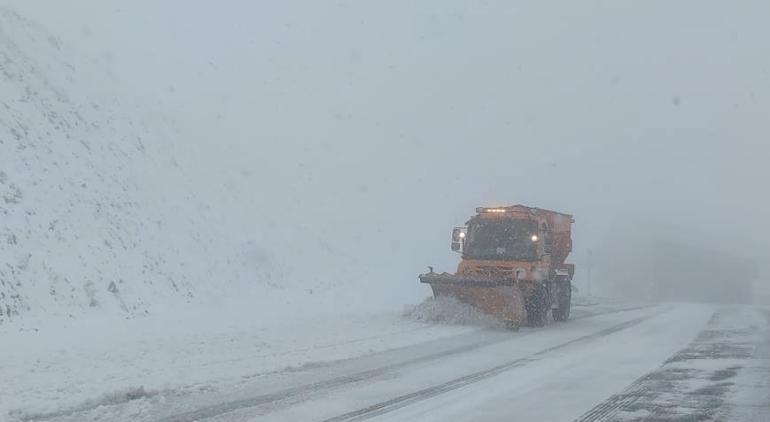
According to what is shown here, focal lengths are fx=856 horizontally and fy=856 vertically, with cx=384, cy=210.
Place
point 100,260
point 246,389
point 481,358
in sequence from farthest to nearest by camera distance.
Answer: point 100,260
point 481,358
point 246,389

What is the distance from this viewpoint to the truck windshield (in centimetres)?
2131

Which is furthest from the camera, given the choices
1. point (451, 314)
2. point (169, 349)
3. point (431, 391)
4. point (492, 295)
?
point (451, 314)

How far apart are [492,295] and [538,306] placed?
176cm

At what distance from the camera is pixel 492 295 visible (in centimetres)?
2017

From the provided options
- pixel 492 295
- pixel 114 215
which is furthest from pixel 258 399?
pixel 114 215

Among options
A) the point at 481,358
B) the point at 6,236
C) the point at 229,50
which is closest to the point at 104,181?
the point at 6,236

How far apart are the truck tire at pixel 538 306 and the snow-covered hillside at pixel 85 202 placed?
7.85 metres

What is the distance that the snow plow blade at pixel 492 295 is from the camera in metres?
19.9

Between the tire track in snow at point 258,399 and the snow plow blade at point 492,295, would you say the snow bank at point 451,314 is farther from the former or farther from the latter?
the tire track in snow at point 258,399

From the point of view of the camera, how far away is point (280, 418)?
29.5 feet

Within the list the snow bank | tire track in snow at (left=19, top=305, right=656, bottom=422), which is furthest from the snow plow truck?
tire track in snow at (left=19, top=305, right=656, bottom=422)

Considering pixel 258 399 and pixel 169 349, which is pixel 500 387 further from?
pixel 169 349

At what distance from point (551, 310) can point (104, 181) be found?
40.8 feet

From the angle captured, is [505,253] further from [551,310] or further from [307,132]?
[307,132]
